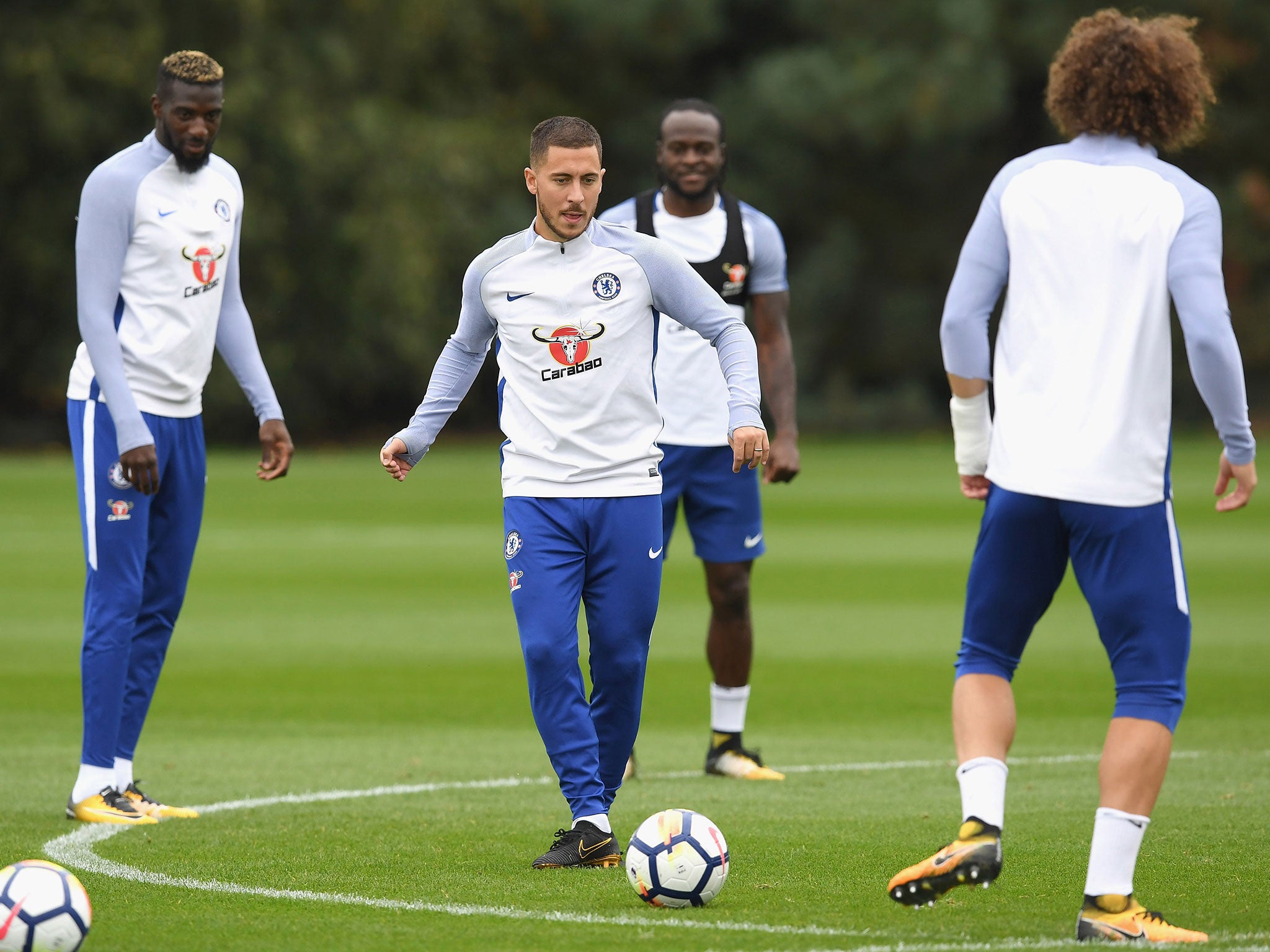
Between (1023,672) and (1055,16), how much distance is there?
1332 inches

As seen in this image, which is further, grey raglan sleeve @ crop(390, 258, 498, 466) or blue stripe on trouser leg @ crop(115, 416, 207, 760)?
blue stripe on trouser leg @ crop(115, 416, 207, 760)

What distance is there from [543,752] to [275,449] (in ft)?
7.52

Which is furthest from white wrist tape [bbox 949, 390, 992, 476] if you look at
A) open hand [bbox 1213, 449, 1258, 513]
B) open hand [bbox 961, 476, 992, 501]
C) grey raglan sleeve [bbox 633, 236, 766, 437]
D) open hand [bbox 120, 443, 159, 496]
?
open hand [bbox 120, 443, 159, 496]

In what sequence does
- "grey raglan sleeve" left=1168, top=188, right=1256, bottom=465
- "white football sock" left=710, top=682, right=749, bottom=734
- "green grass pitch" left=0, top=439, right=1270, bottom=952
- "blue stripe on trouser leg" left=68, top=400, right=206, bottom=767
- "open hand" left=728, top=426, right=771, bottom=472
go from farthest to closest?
"white football sock" left=710, top=682, right=749, bottom=734 → "blue stripe on trouser leg" left=68, top=400, right=206, bottom=767 → "open hand" left=728, top=426, right=771, bottom=472 → "green grass pitch" left=0, top=439, right=1270, bottom=952 → "grey raglan sleeve" left=1168, top=188, right=1256, bottom=465

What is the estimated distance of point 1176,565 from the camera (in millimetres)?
4836

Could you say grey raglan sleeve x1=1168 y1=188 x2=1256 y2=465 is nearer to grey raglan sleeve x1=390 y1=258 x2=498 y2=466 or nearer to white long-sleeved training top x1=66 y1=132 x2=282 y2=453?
grey raglan sleeve x1=390 y1=258 x2=498 y2=466

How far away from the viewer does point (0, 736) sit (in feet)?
31.1

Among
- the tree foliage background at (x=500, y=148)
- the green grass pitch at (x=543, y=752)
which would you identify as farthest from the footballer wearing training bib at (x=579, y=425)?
the tree foliage background at (x=500, y=148)

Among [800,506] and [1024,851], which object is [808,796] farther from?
[800,506]

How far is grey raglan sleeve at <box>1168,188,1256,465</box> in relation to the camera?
471 cm

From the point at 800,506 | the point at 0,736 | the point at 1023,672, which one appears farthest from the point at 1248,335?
the point at 0,736

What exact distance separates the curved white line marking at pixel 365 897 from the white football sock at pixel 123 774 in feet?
0.96

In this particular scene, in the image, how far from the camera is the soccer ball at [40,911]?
4.58 meters

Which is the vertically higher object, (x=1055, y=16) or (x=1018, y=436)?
(x=1055, y=16)
